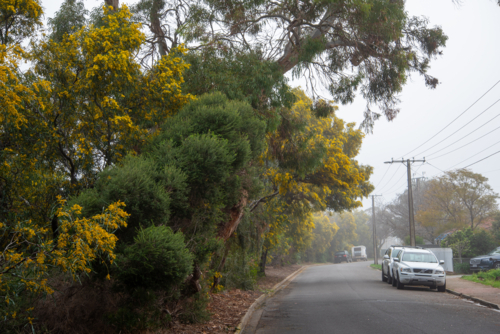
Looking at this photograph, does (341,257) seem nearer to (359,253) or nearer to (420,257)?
(359,253)

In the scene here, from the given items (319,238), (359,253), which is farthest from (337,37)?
(359,253)

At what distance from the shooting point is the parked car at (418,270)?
51.9 feet

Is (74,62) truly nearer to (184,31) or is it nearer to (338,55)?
(184,31)

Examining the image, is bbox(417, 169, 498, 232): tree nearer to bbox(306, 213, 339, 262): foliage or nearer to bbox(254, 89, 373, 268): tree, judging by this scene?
bbox(254, 89, 373, 268): tree

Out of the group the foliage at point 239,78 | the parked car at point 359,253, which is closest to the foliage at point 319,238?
the parked car at point 359,253

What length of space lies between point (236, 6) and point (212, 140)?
7.57 metres

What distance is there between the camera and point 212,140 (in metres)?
7.45

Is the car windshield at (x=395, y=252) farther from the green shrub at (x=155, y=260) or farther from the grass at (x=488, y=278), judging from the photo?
the green shrub at (x=155, y=260)

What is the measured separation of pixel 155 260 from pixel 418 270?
13.4 m

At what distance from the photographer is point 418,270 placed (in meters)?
16.2

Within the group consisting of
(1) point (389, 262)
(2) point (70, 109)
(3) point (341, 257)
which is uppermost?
(2) point (70, 109)

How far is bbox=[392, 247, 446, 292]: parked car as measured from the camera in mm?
15820

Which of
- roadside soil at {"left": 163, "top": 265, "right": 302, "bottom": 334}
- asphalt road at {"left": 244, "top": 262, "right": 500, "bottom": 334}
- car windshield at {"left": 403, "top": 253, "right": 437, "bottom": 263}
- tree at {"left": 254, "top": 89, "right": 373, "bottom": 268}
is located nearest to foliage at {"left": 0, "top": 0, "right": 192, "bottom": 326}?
roadside soil at {"left": 163, "top": 265, "right": 302, "bottom": 334}

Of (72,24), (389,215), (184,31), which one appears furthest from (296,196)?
(389,215)
